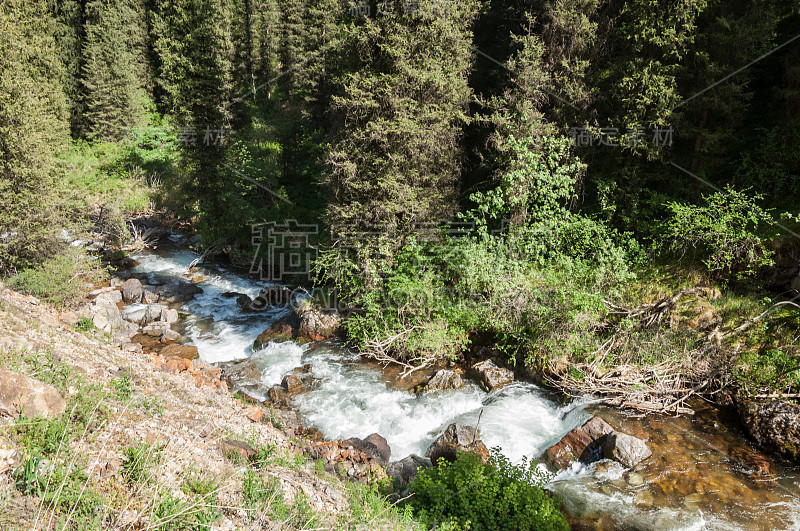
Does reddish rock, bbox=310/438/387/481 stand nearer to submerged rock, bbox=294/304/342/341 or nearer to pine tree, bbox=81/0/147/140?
submerged rock, bbox=294/304/342/341

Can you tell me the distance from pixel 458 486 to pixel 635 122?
10.1m

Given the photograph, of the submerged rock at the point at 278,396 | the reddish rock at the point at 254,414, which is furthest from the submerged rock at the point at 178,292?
the reddish rock at the point at 254,414

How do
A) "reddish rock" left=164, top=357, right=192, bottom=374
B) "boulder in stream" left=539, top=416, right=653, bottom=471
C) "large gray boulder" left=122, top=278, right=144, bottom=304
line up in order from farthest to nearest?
"large gray boulder" left=122, top=278, right=144, bottom=304, "reddish rock" left=164, top=357, right=192, bottom=374, "boulder in stream" left=539, top=416, right=653, bottom=471

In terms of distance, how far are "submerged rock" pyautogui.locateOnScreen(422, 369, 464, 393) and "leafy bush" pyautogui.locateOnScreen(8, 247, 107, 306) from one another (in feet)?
36.7

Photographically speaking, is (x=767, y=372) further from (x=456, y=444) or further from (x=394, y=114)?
(x=394, y=114)

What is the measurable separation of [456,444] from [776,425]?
19.3 ft

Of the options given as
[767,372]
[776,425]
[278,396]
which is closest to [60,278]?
[278,396]

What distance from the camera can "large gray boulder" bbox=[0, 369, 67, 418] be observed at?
473 centimetres

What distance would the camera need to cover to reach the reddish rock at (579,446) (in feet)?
25.4

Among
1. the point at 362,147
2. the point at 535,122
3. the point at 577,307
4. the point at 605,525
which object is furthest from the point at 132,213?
the point at 605,525

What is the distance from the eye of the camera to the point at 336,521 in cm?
505

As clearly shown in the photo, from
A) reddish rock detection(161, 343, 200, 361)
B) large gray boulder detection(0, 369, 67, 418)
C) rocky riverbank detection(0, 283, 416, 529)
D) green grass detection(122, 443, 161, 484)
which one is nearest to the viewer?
rocky riverbank detection(0, 283, 416, 529)

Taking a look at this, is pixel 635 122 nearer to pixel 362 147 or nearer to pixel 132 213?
pixel 362 147

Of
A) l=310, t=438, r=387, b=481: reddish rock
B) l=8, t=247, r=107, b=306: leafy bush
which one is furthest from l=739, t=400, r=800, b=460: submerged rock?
l=8, t=247, r=107, b=306: leafy bush
